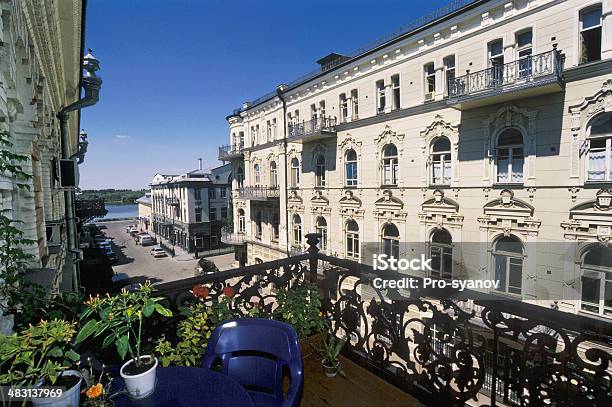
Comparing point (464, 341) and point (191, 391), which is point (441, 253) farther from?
point (191, 391)

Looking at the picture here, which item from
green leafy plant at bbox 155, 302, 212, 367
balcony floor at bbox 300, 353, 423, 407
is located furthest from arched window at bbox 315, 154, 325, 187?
green leafy plant at bbox 155, 302, 212, 367

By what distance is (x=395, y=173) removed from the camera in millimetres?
11891

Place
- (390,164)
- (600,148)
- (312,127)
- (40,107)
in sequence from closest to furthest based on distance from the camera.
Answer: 1. (40,107)
2. (600,148)
3. (390,164)
4. (312,127)

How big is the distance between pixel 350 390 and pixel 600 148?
9.12 meters

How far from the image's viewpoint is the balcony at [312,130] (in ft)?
45.9

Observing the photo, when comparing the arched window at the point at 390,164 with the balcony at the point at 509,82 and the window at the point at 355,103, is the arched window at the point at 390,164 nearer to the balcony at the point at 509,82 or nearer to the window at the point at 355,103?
the window at the point at 355,103

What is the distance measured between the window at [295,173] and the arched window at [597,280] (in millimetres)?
12502

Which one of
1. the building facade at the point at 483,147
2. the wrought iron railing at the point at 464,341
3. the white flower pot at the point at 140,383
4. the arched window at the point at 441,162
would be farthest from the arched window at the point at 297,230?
the white flower pot at the point at 140,383

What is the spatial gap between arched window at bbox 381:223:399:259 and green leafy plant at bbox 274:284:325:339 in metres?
9.05

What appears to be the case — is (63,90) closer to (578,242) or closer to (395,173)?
(395,173)

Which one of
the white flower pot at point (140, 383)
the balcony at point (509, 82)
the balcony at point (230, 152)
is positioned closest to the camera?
the white flower pot at point (140, 383)

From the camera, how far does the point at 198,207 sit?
100 ft

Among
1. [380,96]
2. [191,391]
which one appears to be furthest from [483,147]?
[191,391]

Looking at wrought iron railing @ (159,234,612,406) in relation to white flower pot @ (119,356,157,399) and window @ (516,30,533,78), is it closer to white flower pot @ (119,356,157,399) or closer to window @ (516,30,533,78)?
white flower pot @ (119,356,157,399)
